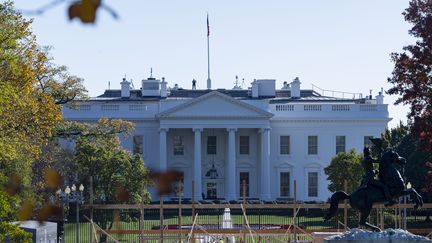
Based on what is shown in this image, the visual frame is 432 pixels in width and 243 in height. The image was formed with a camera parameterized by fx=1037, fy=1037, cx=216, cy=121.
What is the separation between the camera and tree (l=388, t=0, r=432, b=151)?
95.0 feet

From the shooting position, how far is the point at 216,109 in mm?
78750

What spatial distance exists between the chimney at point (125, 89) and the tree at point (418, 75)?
57.3 m

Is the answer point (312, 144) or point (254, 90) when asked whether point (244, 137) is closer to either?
point (312, 144)

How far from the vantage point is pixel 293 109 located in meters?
81.2

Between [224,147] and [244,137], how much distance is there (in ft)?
6.10

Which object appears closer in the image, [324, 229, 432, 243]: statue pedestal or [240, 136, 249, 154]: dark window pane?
[324, 229, 432, 243]: statue pedestal

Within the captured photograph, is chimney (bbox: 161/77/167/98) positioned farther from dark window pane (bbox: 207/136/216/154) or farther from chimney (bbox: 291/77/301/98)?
chimney (bbox: 291/77/301/98)

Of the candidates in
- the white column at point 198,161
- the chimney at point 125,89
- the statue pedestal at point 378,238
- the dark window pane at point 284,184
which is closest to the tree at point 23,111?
the statue pedestal at point 378,238

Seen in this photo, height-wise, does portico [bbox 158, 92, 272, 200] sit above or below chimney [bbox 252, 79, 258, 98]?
below

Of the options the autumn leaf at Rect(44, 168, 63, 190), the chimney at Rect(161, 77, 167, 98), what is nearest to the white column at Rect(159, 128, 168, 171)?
the chimney at Rect(161, 77, 167, 98)

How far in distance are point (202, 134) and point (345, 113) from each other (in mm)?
11270

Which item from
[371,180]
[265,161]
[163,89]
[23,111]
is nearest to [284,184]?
[265,161]

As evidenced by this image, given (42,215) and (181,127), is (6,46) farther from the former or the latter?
(181,127)

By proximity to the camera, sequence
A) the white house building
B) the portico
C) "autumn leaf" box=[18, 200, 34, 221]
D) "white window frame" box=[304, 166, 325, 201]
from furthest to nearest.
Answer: "white window frame" box=[304, 166, 325, 201], the white house building, the portico, "autumn leaf" box=[18, 200, 34, 221]
